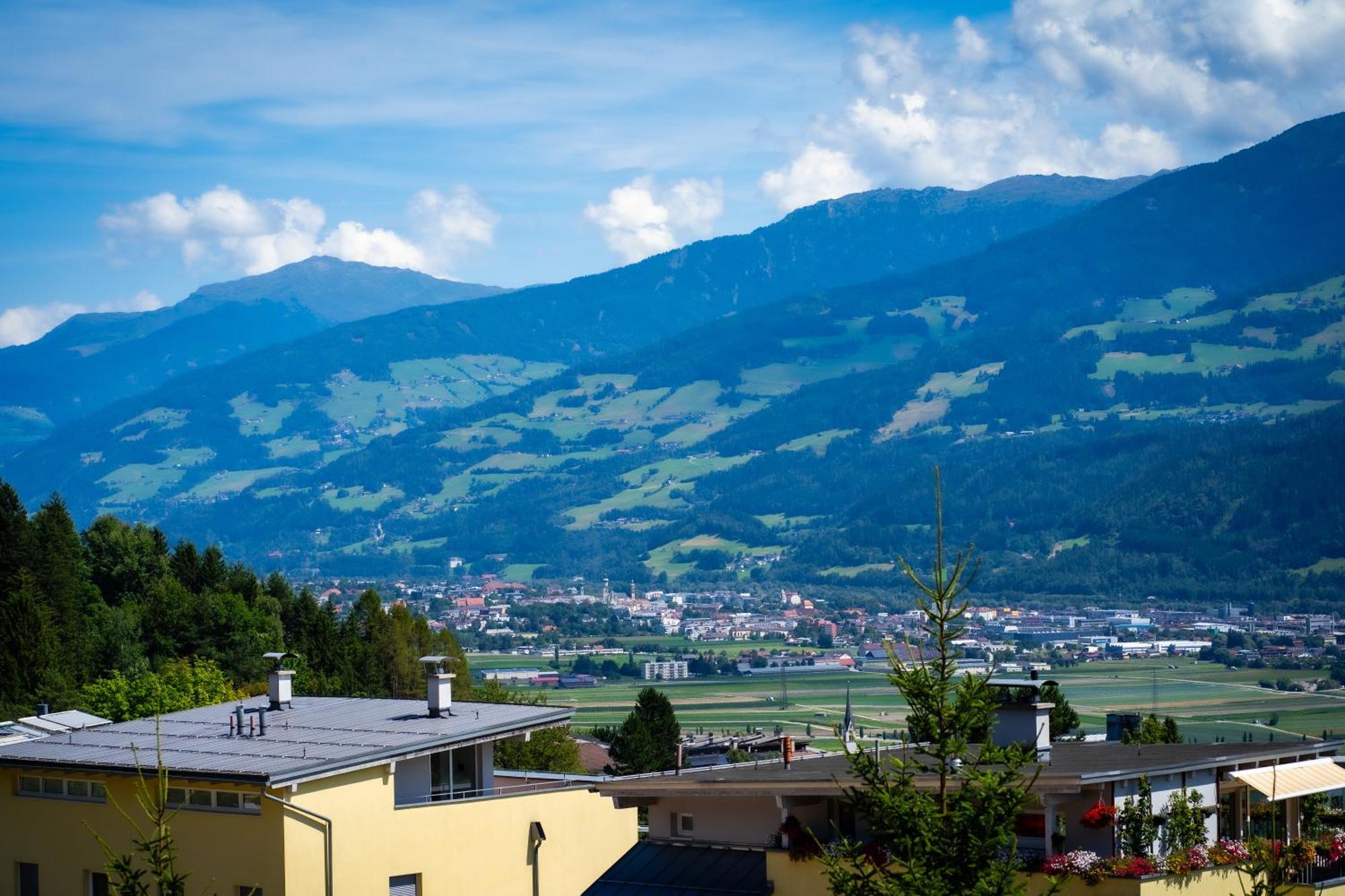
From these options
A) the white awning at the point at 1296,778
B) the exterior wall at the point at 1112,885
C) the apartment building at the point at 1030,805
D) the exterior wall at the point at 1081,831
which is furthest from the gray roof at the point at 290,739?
the white awning at the point at 1296,778

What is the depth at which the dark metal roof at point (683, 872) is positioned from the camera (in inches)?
1055

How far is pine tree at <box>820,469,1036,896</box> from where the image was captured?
1803 centimetres

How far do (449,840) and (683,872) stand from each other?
7925 millimetres

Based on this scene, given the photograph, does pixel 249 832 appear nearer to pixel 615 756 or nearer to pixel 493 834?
pixel 493 834

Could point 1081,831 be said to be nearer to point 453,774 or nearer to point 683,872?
point 683,872

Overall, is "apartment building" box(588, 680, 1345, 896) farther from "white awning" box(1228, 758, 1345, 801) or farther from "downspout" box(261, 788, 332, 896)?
"downspout" box(261, 788, 332, 896)

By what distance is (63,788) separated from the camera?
35.8 m

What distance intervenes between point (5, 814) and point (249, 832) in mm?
7693

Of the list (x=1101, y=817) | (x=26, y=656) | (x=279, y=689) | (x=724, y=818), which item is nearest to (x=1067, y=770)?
(x=1101, y=817)

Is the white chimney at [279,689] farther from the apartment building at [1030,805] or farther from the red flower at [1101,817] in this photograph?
the red flower at [1101,817]

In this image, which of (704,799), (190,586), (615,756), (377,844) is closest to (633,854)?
(704,799)

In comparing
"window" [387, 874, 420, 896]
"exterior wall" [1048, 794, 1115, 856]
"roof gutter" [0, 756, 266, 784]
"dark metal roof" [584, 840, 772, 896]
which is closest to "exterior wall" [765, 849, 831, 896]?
"dark metal roof" [584, 840, 772, 896]

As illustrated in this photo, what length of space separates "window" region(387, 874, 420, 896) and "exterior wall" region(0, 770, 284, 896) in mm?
2628

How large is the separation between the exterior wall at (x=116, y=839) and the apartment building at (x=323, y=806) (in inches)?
1.4
